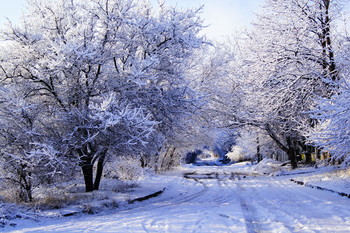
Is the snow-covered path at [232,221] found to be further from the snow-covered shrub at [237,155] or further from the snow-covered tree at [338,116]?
the snow-covered shrub at [237,155]

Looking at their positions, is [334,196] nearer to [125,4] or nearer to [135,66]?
[135,66]

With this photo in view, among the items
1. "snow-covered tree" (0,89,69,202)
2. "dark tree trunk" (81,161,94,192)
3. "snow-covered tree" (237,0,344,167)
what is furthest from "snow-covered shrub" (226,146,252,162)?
"snow-covered tree" (0,89,69,202)

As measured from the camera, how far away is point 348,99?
700 centimetres

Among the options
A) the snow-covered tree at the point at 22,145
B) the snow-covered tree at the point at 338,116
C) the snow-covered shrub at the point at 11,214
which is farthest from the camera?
the snow-covered tree at the point at 22,145

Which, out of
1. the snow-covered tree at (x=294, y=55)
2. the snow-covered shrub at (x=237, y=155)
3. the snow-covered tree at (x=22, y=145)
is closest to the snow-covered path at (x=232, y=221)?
the snow-covered tree at (x=22, y=145)

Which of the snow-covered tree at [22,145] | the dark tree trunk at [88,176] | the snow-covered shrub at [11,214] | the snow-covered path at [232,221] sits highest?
the snow-covered tree at [22,145]

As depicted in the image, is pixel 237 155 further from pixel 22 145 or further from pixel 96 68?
pixel 22 145

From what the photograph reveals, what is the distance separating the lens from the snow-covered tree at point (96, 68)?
1047 cm

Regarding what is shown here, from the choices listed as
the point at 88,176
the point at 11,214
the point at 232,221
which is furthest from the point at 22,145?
the point at 232,221

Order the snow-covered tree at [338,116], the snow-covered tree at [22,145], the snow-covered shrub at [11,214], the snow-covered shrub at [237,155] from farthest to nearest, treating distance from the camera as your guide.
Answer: the snow-covered shrub at [237,155], the snow-covered tree at [22,145], the snow-covered shrub at [11,214], the snow-covered tree at [338,116]

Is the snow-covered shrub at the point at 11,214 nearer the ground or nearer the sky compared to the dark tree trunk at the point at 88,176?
nearer the ground

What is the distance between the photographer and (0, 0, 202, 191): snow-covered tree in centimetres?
1047

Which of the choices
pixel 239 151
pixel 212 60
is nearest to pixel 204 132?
pixel 212 60

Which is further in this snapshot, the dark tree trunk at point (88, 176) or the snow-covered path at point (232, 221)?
the dark tree trunk at point (88, 176)
